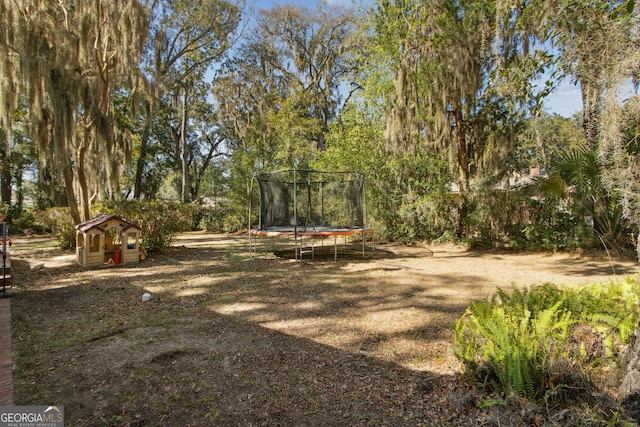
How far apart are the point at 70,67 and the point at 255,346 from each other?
7.26 m

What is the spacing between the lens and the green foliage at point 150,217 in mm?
7598

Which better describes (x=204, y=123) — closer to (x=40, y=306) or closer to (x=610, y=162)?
(x=40, y=306)

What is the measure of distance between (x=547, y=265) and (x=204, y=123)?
64.1 feet

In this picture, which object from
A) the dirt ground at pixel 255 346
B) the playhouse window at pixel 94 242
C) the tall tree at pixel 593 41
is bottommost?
the dirt ground at pixel 255 346

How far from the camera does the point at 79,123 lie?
8.12 metres

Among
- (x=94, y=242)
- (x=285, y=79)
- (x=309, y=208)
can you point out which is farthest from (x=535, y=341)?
(x=285, y=79)

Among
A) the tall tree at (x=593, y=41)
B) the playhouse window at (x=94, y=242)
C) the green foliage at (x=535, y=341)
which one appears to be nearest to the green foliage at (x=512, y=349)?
the green foliage at (x=535, y=341)

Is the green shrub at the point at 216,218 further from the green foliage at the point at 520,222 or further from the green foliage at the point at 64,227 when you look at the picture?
the green foliage at the point at 520,222

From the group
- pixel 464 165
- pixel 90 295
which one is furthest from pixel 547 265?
pixel 90 295

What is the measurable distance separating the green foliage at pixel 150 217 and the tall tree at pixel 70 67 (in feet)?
2.73

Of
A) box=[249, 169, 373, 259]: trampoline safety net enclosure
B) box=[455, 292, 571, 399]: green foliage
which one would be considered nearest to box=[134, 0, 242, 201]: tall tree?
box=[249, 169, 373, 259]: trampoline safety net enclosure

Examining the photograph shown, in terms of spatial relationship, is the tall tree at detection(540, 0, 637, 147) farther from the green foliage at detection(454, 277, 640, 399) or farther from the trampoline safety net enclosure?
the trampoline safety net enclosure

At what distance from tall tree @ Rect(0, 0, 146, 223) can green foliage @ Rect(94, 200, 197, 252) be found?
0.83 m

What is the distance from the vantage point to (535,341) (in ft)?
6.25
